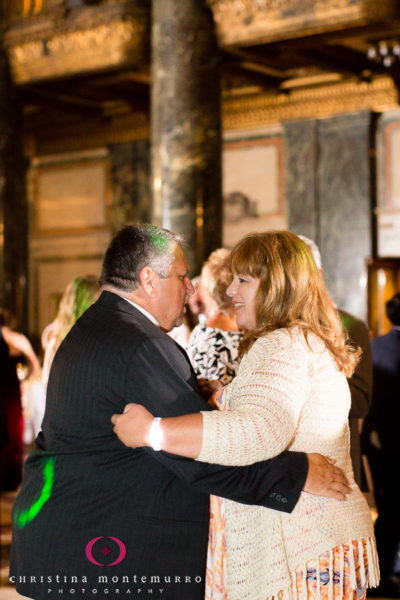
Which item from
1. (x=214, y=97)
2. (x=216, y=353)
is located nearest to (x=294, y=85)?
(x=214, y=97)

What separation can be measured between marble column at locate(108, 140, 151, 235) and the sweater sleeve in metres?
10.7

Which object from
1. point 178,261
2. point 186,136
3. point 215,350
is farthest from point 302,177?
point 178,261

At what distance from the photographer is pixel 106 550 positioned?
226 centimetres

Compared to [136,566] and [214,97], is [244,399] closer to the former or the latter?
[136,566]

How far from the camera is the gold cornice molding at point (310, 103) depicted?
10992 mm

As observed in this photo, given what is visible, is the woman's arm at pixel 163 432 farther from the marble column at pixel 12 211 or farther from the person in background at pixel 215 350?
the marble column at pixel 12 211

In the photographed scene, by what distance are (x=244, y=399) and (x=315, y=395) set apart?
0.25 metres

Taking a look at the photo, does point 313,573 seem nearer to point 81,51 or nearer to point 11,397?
point 11,397

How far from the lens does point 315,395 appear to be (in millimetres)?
2326

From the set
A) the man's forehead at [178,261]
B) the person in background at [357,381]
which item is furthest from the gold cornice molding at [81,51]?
the man's forehead at [178,261]

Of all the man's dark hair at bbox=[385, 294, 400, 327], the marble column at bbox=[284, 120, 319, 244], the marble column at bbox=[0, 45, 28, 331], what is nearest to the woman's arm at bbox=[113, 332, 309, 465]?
the man's dark hair at bbox=[385, 294, 400, 327]

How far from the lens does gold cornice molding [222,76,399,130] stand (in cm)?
1099

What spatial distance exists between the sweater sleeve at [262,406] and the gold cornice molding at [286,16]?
6875mm

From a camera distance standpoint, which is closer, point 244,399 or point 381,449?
point 244,399
